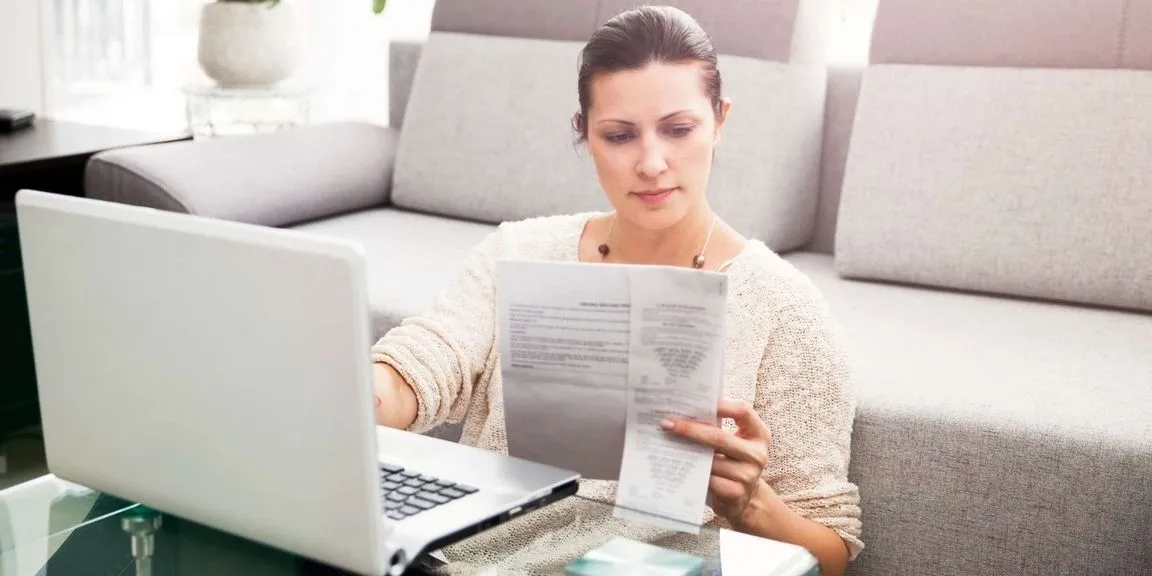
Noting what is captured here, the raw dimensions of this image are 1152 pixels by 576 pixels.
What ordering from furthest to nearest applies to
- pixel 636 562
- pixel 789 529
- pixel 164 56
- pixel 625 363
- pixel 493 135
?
pixel 164 56, pixel 493 135, pixel 789 529, pixel 625 363, pixel 636 562

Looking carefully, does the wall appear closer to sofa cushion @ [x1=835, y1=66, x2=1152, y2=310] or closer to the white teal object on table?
sofa cushion @ [x1=835, y1=66, x2=1152, y2=310]

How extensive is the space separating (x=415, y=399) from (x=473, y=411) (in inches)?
4.6

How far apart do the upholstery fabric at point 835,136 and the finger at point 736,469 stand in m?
1.24

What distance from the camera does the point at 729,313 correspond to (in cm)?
136

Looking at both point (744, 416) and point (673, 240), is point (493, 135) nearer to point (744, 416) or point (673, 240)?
point (673, 240)

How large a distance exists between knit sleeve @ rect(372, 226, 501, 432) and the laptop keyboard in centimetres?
29

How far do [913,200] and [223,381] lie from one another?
1446 millimetres

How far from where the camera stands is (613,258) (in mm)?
1439

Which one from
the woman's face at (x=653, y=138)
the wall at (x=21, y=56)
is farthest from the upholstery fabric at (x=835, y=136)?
the wall at (x=21, y=56)

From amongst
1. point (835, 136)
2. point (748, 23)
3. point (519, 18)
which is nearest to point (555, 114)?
point (519, 18)

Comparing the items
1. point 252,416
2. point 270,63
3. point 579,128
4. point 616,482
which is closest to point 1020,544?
point 616,482

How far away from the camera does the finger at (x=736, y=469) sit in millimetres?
1151

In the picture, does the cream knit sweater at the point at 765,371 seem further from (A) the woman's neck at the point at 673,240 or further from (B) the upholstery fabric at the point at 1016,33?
(B) the upholstery fabric at the point at 1016,33

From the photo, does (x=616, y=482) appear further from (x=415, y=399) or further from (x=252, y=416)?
(x=252, y=416)
